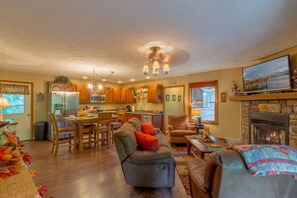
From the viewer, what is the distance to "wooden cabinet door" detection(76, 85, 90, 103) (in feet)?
22.5

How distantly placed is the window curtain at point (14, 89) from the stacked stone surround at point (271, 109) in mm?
7259

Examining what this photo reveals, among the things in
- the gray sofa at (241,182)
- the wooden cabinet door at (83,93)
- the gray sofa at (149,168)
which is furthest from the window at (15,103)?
the gray sofa at (241,182)

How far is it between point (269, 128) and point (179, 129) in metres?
2.39

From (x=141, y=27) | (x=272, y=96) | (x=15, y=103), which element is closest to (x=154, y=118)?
(x=272, y=96)

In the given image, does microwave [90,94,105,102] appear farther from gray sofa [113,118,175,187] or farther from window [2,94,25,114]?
gray sofa [113,118,175,187]

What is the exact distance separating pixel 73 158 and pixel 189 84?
4478 millimetres

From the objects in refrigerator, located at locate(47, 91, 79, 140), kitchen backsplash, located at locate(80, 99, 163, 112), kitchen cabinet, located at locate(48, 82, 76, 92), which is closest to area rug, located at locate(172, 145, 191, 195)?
kitchen backsplash, located at locate(80, 99, 163, 112)

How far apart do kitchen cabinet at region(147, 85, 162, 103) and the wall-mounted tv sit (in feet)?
11.1

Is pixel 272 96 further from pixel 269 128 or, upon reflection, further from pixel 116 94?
pixel 116 94

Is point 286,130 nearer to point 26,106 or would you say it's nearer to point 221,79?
point 221,79

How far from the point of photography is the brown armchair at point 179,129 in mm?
4723

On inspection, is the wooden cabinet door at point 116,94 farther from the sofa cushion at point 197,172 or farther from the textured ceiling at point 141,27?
the sofa cushion at point 197,172

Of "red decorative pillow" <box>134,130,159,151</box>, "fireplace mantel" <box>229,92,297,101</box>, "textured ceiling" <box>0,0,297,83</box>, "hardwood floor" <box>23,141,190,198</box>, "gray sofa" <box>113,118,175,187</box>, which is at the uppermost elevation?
"textured ceiling" <box>0,0,297,83</box>

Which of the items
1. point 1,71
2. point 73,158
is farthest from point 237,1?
point 1,71
